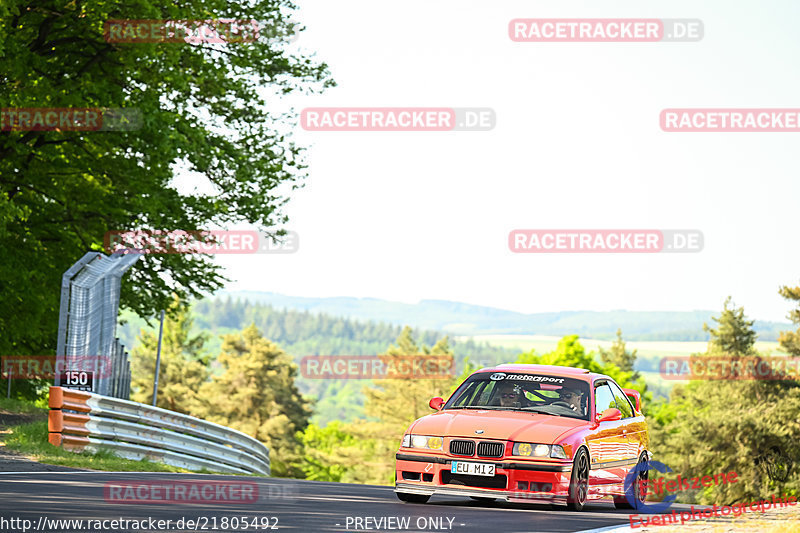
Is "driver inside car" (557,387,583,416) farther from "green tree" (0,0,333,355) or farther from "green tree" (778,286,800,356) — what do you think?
"green tree" (778,286,800,356)

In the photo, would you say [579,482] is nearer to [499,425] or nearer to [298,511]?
[499,425]

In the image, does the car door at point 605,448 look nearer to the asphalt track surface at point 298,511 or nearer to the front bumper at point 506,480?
the asphalt track surface at point 298,511

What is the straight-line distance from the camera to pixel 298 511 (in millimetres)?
10609

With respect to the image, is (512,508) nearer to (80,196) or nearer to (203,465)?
(203,465)

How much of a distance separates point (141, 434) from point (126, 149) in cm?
826

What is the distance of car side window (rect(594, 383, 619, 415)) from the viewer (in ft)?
41.7

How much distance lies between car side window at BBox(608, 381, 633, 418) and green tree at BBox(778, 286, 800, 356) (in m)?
57.4

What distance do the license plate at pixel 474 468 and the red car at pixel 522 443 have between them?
0.03 feet

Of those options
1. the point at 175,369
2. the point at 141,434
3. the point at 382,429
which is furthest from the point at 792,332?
the point at 175,369

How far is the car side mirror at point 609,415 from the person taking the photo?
1225 centimetres

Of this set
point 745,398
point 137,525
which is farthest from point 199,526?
point 745,398

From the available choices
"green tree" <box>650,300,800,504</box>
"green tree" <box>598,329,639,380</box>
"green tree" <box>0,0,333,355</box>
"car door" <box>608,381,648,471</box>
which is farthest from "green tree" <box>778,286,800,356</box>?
"green tree" <box>598,329,639,380</box>

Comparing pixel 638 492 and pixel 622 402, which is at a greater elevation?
pixel 622 402

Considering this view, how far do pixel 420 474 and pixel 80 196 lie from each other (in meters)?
16.5
